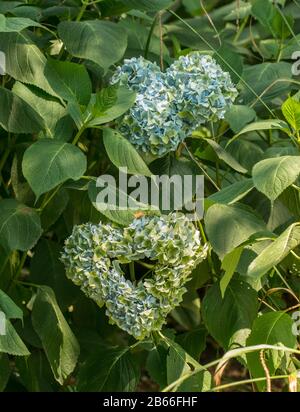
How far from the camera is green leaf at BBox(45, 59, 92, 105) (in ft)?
6.06

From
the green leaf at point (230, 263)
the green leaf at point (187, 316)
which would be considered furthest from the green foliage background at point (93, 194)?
the green leaf at point (187, 316)

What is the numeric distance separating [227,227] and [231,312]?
0.21 m

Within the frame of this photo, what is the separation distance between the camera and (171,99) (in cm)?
186

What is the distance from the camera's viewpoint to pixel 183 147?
2100 mm

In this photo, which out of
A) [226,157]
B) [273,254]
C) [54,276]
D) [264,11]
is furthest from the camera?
[264,11]

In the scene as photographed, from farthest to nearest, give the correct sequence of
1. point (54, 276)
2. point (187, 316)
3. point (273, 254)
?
point (187, 316), point (54, 276), point (273, 254)

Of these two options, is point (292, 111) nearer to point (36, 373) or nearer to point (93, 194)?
point (93, 194)

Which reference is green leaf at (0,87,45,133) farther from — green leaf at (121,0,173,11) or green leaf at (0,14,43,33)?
green leaf at (121,0,173,11)

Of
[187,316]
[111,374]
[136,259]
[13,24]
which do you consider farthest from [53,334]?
[187,316]

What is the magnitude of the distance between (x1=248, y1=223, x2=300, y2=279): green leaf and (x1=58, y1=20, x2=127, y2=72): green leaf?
49 cm

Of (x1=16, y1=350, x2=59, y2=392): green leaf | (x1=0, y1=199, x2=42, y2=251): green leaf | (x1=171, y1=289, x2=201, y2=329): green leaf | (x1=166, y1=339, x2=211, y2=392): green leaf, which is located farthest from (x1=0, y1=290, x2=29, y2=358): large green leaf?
(x1=171, y1=289, x2=201, y2=329): green leaf

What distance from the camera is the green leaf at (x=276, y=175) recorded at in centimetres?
168

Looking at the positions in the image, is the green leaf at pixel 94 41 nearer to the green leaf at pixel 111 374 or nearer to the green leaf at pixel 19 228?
the green leaf at pixel 19 228

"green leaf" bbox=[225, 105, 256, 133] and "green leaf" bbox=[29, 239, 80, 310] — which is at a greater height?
"green leaf" bbox=[225, 105, 256, 133]
